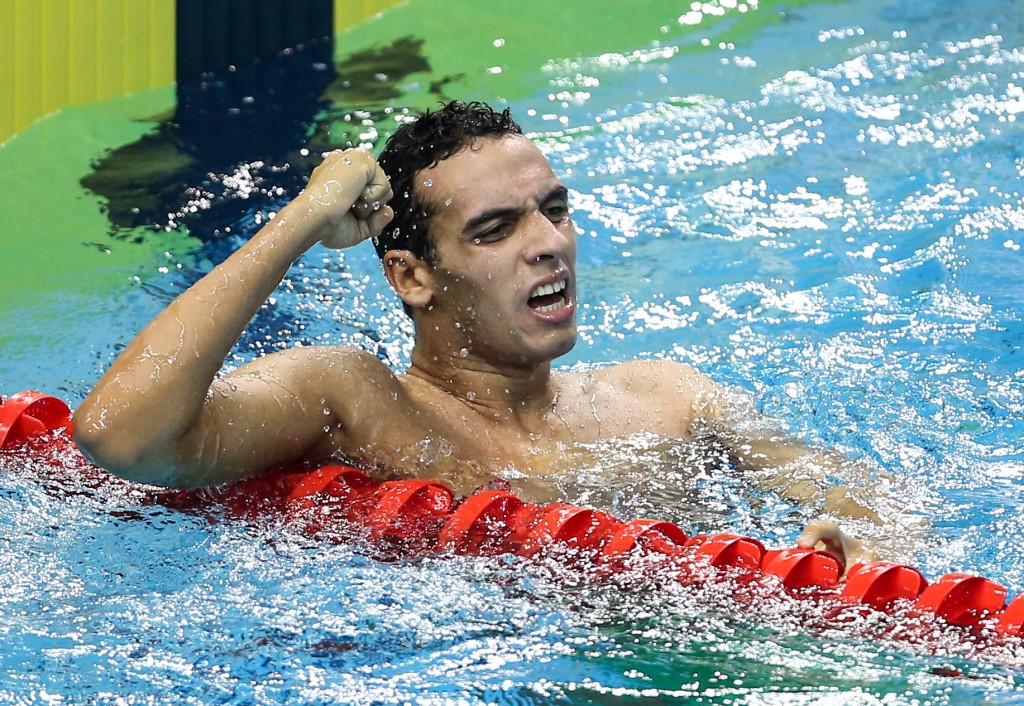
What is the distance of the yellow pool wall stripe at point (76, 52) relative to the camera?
18.7 ft

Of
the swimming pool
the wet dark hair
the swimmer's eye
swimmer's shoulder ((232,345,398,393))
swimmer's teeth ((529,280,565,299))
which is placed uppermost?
the wet dark hair

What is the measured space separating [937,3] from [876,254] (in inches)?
120

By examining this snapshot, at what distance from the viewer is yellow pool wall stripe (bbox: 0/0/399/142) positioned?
5691 mm

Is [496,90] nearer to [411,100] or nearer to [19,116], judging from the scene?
[411,100]

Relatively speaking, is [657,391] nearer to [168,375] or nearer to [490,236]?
[490,236]

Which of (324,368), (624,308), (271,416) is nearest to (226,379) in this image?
(271,416)

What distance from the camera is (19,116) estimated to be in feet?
19.0

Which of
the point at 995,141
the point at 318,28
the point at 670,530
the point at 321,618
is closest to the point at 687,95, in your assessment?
the point at 995,141

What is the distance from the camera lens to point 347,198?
2773 millimetres

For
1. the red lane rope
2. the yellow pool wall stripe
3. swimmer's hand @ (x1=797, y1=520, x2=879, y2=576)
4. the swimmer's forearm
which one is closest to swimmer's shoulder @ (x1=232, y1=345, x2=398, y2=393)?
the red lane rope

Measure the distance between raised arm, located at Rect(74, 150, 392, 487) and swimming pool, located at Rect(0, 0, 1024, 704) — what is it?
10.2 inches

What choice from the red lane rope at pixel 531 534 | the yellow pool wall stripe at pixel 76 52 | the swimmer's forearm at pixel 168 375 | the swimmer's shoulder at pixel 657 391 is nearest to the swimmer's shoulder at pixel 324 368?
the red lane rope at pixel 531 534

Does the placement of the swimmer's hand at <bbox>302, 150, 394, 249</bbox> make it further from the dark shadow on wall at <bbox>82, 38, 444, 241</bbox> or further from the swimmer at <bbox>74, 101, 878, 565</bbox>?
the dark shadow on wall at <bbox>82, 38, 444, 241</bbox>

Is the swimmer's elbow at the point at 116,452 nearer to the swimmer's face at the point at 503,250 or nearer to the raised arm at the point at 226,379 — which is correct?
the raised arm at the point at 226,379
